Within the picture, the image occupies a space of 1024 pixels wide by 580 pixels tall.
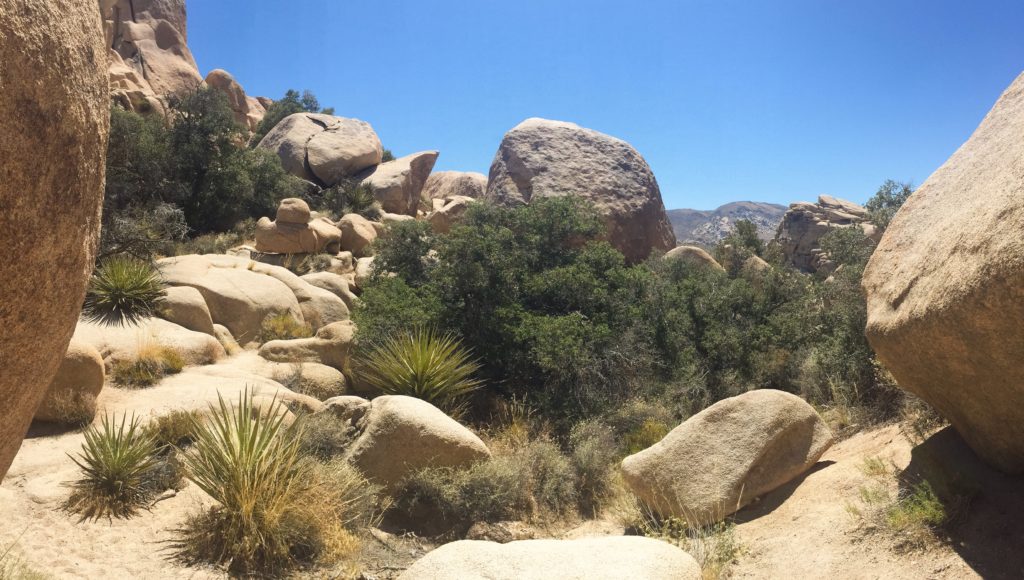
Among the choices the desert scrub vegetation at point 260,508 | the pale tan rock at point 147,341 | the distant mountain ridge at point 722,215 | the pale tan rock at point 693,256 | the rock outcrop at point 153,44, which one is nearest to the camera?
the desert scrub vegetation at point 260,508

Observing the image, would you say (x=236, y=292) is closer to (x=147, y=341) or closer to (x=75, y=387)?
(x=147, y=341)

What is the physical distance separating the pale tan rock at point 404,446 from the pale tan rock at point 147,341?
4513 millimetres

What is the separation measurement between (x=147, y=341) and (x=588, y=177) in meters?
13.5

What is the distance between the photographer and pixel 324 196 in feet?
90.4

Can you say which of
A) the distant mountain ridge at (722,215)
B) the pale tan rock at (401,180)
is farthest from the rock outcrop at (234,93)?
the distant mountain ridge at (722,215)

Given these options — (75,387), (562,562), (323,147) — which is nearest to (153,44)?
(323,147)

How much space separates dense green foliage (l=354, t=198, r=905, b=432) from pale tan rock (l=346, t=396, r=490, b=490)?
250cm

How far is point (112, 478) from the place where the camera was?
701 cm

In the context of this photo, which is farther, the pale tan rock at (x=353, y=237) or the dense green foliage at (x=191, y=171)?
the pale tan rock at (x=353, y=237)

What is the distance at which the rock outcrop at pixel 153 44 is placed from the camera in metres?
40.6

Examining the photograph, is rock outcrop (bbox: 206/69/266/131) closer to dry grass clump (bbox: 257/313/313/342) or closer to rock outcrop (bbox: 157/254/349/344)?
rock outcrop (bbox: 157/254/349/344)

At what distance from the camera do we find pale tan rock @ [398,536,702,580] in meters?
4.71

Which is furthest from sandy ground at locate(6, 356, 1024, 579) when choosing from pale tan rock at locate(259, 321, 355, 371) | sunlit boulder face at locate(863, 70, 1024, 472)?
pale tan rock at locate(259, 321, 355, 371)

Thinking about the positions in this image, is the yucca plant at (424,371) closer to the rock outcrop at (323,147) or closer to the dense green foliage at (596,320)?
the dense green foliage at (596,320)
